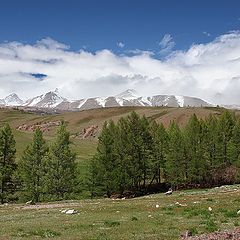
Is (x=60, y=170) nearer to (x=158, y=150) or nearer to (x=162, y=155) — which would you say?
(x=158, y=150)

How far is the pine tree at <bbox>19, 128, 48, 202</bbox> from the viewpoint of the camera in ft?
259

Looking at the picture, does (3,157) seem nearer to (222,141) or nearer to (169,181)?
(169,181)

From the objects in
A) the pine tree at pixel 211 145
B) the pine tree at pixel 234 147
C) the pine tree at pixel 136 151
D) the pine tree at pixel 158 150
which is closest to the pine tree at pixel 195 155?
the pine tree at pixel 211 145

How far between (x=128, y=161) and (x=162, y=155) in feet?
36.8

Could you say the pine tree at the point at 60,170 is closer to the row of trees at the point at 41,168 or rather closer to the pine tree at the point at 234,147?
the row of trees at the point at 41,168

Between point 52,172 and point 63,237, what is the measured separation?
56.2 meters

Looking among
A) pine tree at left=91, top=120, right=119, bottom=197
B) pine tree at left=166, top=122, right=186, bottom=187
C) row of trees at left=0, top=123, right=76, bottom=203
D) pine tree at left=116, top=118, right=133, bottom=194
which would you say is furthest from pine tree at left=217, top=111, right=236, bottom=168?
row of trees at left=0, top=123, right=76, bottom=203

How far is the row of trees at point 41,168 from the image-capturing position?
7825 cm

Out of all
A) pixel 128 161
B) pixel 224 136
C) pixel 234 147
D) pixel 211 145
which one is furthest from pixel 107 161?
pixel 224 136

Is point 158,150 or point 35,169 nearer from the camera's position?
point 35,169

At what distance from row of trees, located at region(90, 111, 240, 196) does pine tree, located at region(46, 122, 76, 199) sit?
8.88 m

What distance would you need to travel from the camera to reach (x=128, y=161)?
92.9 meters

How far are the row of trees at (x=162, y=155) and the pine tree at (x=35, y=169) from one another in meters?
11.9

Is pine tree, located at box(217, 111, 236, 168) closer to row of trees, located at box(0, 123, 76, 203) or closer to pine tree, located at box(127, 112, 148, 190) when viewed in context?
pine tree, located at box(127, 112, 148, 190)
